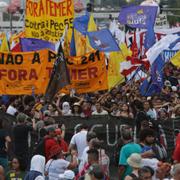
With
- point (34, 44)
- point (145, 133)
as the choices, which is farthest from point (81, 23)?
point (145, 133)

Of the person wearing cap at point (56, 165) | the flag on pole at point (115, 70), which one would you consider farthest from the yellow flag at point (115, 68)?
the person wearing cap at point (56, 165)

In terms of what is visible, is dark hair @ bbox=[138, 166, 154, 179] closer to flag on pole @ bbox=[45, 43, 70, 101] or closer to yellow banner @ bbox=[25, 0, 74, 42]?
flag on pole @ bbox=[45, 43, 70, 101]

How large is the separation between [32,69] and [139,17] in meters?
11.8

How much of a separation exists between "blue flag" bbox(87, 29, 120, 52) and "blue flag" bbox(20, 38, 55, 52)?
1154 millimetres

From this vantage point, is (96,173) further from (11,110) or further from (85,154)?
(11,110)

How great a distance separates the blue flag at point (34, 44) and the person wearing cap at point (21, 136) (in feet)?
27.3

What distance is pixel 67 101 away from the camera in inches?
941

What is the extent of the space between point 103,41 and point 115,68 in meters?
0.99

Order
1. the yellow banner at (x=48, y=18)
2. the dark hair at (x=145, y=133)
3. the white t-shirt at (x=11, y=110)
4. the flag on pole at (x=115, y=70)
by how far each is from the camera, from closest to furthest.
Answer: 1. the dark hair at (x=145, y=133)
2. the white t-shirt at (x=11, y=110)
3. the flag on pole at (x=115, y=70)
4. the yellow banner at (x=48, y=18)

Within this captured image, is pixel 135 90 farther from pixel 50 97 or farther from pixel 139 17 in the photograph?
pixel 139 17

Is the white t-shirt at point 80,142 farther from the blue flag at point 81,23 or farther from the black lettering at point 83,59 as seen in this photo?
the blue flag at point 81,23

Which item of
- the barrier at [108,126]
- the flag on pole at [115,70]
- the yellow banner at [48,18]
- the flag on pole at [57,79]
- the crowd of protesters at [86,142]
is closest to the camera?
the crowd of protesters at [86,142]

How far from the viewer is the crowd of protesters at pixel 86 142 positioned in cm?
1349

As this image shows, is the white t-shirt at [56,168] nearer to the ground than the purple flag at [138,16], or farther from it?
farther from it
